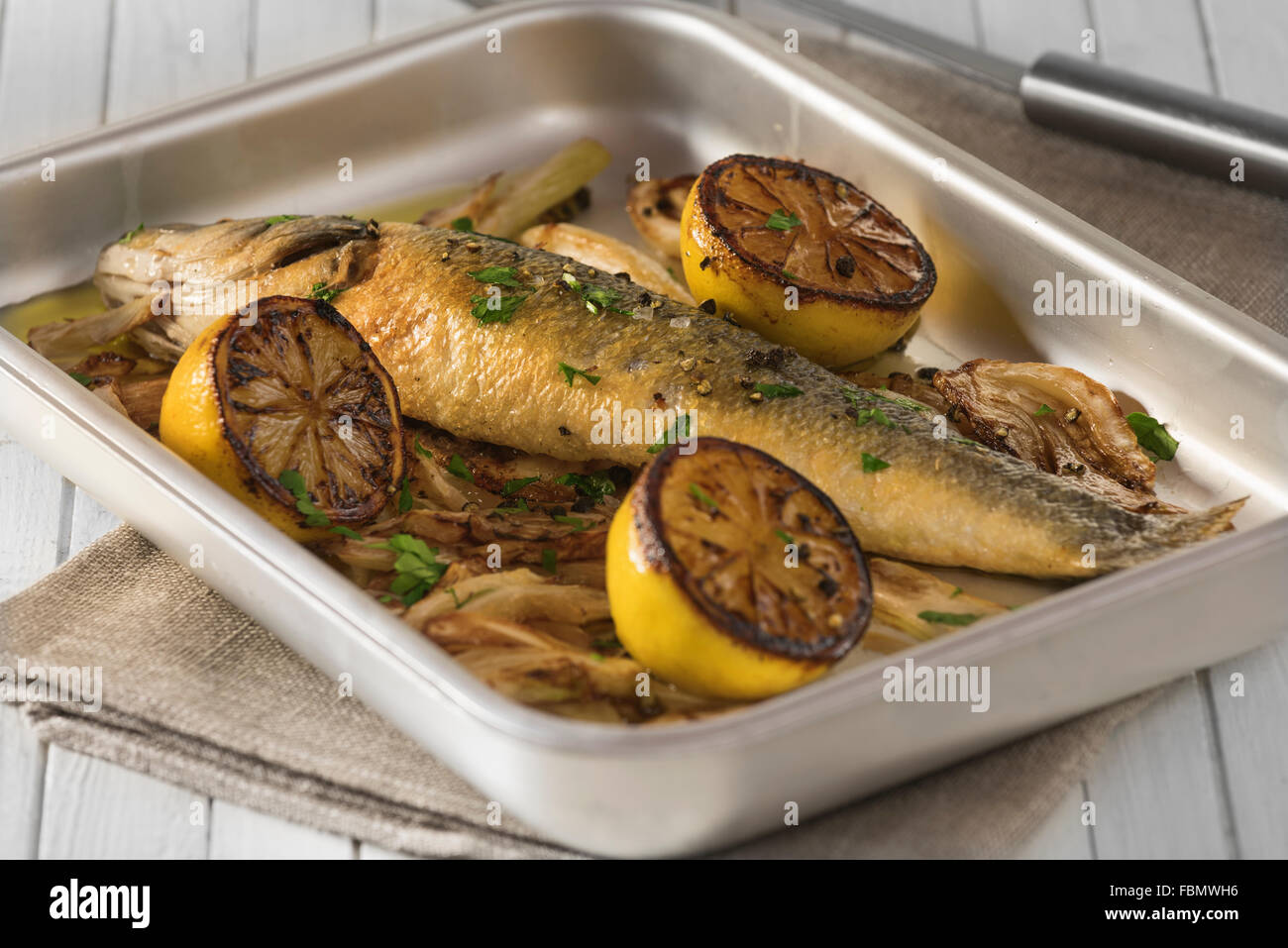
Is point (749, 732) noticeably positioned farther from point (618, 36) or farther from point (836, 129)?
point (618, 36)

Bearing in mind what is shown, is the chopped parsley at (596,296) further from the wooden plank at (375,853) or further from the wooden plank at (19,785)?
the wooden plank at (19,785)

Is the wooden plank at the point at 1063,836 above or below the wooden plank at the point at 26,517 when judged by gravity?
below

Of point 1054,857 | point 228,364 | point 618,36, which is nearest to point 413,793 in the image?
point 228,364

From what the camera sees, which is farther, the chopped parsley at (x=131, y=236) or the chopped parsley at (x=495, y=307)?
the chopped parsley at (x=131, y=236)

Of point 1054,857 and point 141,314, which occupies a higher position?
point 141,314

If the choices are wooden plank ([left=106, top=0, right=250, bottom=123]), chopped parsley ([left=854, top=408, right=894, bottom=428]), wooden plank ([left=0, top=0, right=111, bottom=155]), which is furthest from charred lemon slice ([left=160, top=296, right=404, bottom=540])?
wooden plank ([left=106, top=0, right=250, bottom=123])

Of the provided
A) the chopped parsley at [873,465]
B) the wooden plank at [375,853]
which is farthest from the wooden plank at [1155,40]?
the wooden plank at [375,853]
